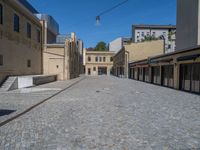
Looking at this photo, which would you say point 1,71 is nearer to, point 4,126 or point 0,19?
point 0,19

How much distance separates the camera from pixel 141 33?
8262 centimetres

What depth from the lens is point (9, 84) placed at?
63.6ft

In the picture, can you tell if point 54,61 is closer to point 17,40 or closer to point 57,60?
point 57,60

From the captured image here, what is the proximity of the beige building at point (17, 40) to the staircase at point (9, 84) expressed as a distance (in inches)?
17.5

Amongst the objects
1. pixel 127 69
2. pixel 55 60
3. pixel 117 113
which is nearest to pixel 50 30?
pixel 55 60

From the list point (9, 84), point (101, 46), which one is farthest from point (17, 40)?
point (101, 46)

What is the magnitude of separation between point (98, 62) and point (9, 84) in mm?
58197

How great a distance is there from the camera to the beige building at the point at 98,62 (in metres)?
76.9

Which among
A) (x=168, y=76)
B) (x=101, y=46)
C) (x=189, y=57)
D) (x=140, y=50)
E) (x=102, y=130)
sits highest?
(x=101, y=46)

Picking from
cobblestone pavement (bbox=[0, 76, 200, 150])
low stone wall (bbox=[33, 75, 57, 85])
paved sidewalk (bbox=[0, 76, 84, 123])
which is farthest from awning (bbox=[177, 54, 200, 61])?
low stone wall (bbox=[33, 75, 57, 85])

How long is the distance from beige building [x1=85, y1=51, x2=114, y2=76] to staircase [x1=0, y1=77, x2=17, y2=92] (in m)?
56.7

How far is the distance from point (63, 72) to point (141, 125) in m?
31.2

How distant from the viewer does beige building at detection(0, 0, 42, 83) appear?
65.5 feet

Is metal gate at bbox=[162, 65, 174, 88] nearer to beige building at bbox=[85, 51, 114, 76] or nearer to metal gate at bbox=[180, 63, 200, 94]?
metal gate at bbox=[180, 63, 200, 94]
